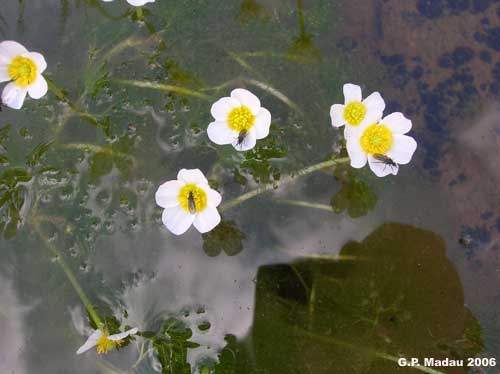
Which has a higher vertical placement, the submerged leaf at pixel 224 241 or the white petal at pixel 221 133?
the white petal at pixel 221 133

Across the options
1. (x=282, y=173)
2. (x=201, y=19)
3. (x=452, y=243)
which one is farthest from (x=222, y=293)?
(x=201, y=19)

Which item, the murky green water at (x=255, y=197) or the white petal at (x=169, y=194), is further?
the murky green water at (x=255, y=197)

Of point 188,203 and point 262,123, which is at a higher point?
point 262,123

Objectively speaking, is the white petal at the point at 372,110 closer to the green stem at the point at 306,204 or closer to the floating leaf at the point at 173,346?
the green stem at the point at 306,204

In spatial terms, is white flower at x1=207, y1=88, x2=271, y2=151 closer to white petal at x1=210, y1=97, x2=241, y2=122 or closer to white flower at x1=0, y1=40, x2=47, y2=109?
white petal at x1=210, y1=97, x2=241, y2=122

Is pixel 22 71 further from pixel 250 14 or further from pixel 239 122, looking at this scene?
pixel 250 14

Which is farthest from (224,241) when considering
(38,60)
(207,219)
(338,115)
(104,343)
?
(38,60)

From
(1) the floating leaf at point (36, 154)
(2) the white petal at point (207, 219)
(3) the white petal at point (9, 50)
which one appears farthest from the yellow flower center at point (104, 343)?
(3) the white petal at point (9, 50)

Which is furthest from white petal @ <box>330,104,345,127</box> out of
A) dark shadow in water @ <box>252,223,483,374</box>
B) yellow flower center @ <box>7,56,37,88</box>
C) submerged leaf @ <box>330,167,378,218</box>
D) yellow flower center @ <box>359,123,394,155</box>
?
yellow flower center @ <box>7,56,37,88</box>
